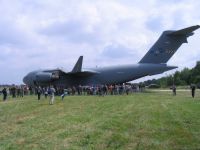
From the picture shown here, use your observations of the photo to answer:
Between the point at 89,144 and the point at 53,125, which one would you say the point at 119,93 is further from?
the point at 89,144

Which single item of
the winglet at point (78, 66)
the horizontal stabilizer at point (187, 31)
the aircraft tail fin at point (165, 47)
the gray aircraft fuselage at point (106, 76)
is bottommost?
the gray aircraft fuselage at point (106, 76)

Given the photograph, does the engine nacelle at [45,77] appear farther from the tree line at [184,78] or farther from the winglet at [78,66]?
the tree line at [184,78]

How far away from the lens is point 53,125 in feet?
55.7

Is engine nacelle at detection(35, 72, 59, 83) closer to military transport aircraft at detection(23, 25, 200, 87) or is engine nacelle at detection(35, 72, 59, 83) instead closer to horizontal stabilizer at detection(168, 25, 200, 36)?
military transport aircraft at detection(23, 25, 200, 87)

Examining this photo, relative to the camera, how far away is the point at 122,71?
5466 centimetres

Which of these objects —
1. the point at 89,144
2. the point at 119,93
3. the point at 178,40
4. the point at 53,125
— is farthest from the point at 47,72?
the point at 89,144

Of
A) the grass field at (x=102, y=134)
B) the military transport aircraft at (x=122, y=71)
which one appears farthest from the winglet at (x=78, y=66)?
the grass field at (x=102, y=134)

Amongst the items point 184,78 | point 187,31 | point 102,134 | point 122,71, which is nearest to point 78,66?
point 122,71

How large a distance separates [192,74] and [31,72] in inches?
3507

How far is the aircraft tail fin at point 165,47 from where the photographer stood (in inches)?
2190

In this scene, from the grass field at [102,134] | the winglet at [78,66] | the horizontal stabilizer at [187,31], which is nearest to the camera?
the grass field at [102,134]

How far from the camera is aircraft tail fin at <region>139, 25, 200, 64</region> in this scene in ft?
Answer: 182

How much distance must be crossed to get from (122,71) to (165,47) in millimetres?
6602

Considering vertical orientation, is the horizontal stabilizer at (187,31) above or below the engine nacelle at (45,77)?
above
